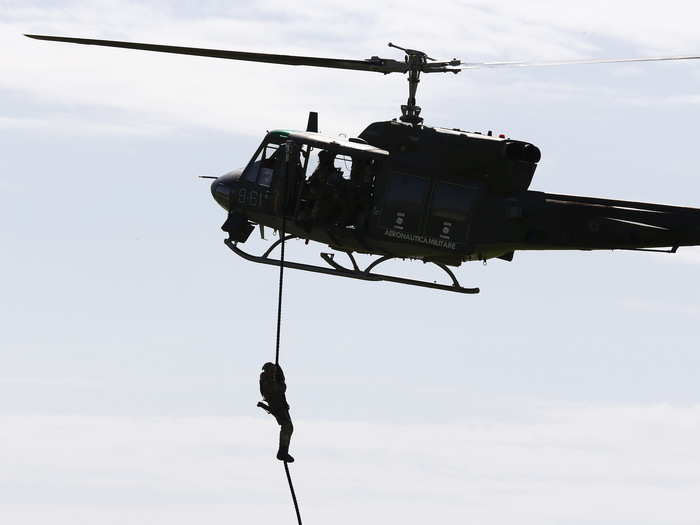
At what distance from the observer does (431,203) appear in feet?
130

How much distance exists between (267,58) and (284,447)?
9123mm

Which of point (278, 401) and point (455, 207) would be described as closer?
point (278, 401)

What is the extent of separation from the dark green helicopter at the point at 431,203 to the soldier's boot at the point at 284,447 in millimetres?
4715

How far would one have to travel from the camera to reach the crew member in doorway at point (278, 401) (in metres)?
35.8

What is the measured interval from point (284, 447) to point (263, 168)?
27.5 feet

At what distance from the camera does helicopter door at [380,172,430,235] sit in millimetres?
39562

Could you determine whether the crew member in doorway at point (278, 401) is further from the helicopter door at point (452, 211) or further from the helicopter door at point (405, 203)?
the helicopter door at point (452, 211)

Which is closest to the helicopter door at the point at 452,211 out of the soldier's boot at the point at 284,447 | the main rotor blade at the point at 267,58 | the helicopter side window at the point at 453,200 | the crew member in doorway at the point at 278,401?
the helicopter side window at the point at 453,200

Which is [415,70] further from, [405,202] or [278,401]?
[278,401]

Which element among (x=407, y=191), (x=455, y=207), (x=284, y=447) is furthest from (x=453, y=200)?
(x=284, y=447)

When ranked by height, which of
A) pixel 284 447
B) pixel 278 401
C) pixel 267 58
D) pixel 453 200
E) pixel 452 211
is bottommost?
pixel 284 447

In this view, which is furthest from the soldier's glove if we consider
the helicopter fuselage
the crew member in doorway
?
the helicopter fuselage

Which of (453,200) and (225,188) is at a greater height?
(453,200)

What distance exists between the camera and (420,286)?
39.6m
